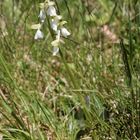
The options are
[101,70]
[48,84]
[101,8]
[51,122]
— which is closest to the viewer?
[51,122]

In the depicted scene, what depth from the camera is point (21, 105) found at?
197cm

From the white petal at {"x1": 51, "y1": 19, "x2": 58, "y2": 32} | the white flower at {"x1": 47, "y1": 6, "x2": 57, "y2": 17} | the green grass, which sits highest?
the white flower at {"x1": 47, "y1": 6, "x2": 57, "y2": 17}

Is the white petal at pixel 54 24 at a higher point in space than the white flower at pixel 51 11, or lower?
lower

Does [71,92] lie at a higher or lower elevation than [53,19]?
lower

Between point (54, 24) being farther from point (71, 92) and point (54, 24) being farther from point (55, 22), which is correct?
point (71, 92)

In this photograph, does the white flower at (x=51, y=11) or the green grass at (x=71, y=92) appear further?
the green grass at (x=71, y=92)

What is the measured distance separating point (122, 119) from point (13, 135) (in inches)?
16.6

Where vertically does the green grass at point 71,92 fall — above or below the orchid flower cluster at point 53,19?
below

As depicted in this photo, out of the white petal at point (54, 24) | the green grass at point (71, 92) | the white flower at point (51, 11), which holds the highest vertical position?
the white flower at point (51, 11)

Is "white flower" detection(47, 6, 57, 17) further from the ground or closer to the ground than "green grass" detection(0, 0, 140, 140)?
further from the ground

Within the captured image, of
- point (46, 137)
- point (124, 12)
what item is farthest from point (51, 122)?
point (124, 12)

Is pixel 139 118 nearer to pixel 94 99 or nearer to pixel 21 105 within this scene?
pixel 94 99

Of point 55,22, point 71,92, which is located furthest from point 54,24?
point 71,92

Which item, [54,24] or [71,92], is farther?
[71,92]
